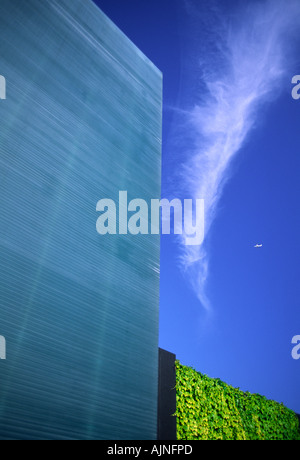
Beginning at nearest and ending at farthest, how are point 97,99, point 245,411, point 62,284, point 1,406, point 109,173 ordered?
1. point 1,406
2. point 62,284
3. point 109,173
4. point 97,99
5. point 245,411

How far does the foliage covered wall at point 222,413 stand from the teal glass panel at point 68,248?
106cm

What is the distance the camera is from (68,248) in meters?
4.20

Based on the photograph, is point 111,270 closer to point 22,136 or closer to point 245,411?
point 22,136

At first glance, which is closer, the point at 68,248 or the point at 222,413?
the point at 68,248

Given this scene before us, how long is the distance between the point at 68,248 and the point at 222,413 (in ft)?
14.3

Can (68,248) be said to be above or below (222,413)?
above

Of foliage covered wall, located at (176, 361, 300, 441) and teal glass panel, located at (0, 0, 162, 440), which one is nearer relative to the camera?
teal glass panel, located at (0, 0, 162, 440)

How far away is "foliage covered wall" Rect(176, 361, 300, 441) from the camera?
5230 mm

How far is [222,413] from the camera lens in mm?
5789

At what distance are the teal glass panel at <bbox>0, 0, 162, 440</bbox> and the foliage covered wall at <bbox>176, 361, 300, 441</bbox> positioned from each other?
1055mm
